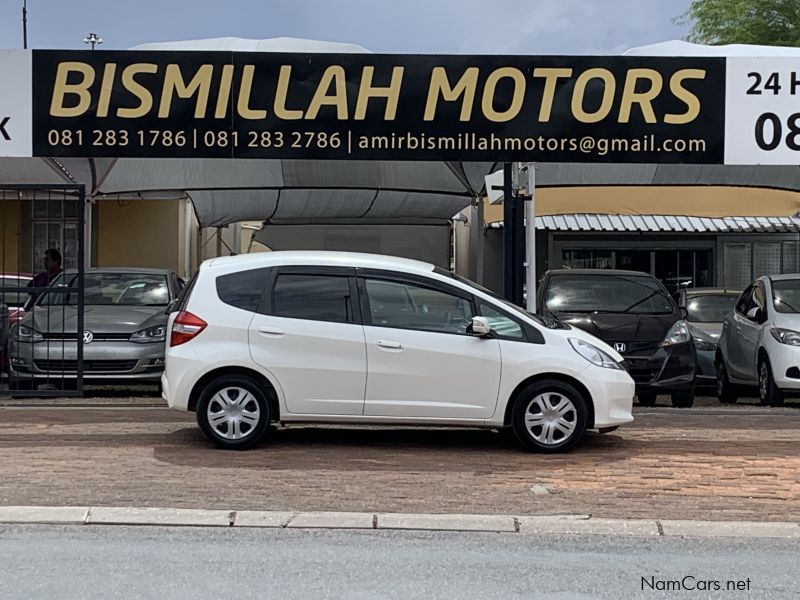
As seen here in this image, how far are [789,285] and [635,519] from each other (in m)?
7.11

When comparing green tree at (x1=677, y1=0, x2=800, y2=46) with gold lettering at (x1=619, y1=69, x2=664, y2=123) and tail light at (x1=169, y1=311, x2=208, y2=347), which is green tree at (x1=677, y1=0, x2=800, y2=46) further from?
tail light at (x1=169, y1=311, x2=208, y2=347)

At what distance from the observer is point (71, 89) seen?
1036 cm

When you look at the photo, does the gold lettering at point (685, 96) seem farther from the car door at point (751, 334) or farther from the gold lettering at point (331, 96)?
the gold lettering at point (331, 96)

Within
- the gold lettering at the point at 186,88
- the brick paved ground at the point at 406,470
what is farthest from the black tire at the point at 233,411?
the gold lettering at the point at 186,88

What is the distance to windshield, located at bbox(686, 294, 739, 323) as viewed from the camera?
49.7 ft

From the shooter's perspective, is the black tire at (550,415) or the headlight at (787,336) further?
the headlight at (787,336)

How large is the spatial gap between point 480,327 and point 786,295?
19.2ft

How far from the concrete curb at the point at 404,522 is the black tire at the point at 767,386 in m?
5.53

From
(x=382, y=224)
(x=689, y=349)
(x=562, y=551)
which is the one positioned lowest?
(x=562, y=551)

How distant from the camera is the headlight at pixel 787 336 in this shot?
11477 mm

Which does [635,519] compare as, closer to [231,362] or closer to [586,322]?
[231,362]

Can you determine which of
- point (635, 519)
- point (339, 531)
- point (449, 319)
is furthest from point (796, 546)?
point (449, 319)

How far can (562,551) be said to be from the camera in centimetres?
603

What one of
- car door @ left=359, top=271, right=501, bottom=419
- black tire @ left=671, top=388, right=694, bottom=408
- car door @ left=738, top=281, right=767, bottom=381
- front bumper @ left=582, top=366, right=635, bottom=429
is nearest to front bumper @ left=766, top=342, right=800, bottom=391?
car door @ left=738, top=281, right=767, bottom=381
